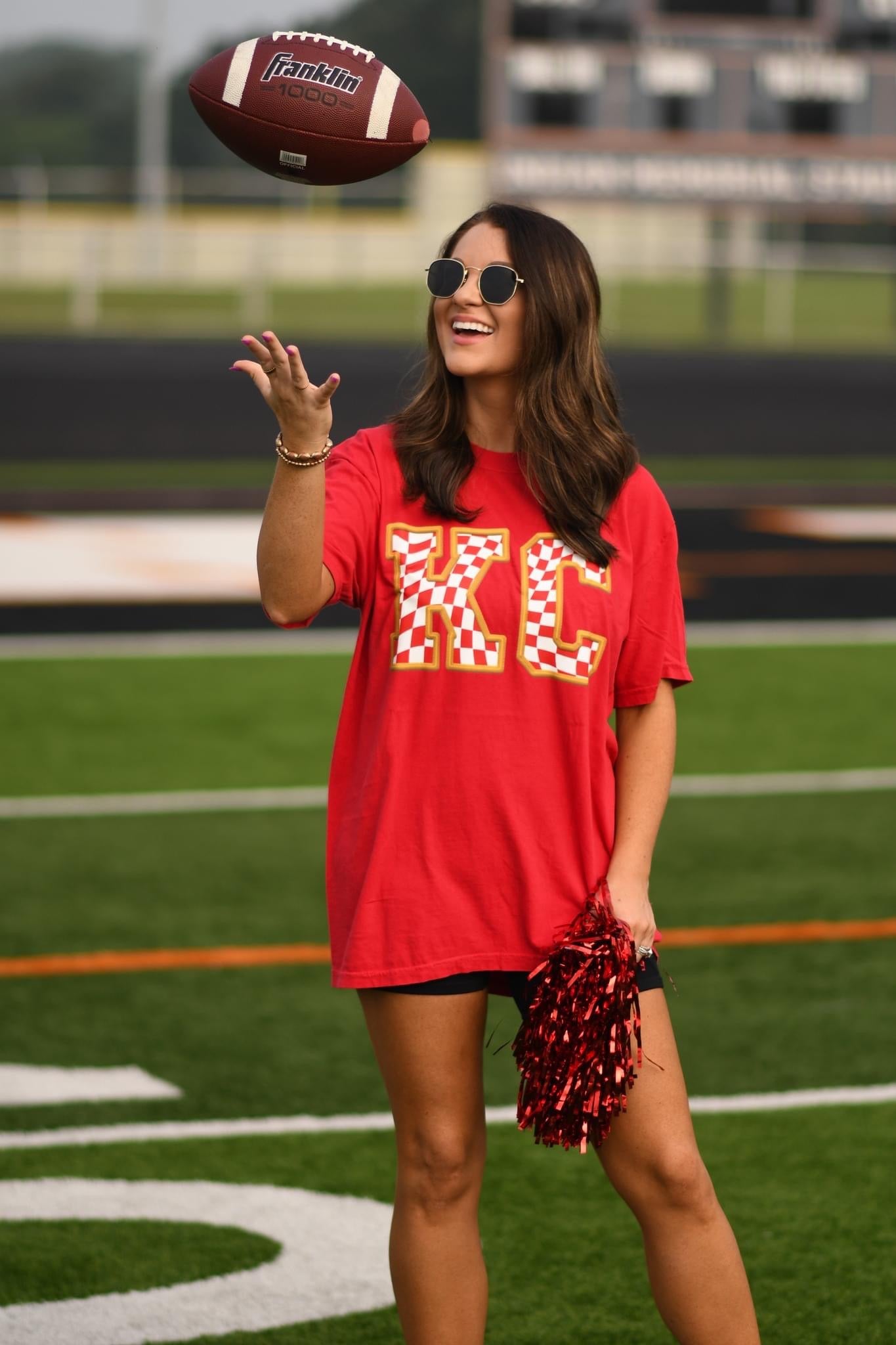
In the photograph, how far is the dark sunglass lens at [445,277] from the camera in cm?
294

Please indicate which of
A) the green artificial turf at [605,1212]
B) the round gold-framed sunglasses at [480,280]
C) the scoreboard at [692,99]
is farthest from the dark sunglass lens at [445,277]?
the scoreboard at [692,99]

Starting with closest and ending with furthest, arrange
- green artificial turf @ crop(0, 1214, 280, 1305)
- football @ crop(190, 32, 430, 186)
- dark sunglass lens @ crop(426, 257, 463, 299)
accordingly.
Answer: dark sunglass lens @ crop(426, 257, 463, 299) < football @ crop(190, 32, 430, 186) < green artificial turf @ crop(0, 1214, 280, 1305)

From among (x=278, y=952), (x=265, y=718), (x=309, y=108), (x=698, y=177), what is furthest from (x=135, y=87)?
(x=309, y=108)

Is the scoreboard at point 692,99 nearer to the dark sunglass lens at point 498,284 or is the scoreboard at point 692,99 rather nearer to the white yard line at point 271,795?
the white yard line at point 271,795

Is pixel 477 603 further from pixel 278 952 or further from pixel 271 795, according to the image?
pixel 271 795

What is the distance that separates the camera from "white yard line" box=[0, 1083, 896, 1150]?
445 cm

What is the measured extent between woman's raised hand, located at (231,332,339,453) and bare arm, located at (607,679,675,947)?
631 mm

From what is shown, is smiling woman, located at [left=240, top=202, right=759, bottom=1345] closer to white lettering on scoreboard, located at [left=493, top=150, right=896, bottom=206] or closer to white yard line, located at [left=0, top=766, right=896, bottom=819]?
white yard line, located at [left=0, top=766, right=896, bottom=819]

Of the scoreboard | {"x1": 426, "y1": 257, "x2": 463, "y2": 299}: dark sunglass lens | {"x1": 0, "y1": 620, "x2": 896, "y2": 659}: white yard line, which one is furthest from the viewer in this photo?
the scoreboard

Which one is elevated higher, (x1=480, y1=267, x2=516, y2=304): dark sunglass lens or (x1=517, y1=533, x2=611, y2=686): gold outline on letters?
(x1=480, y1=267, x2=516, y2=304): dark sunglass lens

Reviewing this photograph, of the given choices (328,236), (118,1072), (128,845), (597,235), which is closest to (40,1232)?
(118,1072)

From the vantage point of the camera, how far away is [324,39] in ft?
10.8

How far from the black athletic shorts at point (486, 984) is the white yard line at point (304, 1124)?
145 cm

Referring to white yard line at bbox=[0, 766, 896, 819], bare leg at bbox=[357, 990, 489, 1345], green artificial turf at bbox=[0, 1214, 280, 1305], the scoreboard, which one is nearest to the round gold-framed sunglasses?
bare leg at bbox=[357, 990, 489, 1345]
